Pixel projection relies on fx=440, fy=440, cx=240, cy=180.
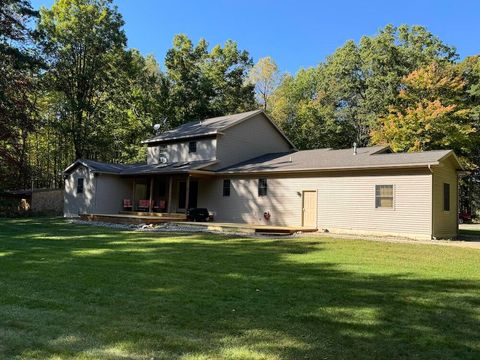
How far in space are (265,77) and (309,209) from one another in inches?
1169

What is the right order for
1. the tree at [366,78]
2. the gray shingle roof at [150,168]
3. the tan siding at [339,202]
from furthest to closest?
the tree at [366,78] → the gray shingle roof at [150,168] → the tan siding at [339,202]

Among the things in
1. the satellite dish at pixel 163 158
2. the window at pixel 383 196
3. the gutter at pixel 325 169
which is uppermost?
the satellite dish at pixel 163 158

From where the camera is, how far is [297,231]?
1703 cm

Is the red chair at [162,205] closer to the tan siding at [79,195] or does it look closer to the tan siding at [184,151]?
the tan siding at [184,151]

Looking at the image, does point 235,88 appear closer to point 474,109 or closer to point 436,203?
point 474,109

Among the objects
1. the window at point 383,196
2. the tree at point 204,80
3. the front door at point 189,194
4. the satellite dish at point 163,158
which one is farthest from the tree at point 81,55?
the window at point 383,196

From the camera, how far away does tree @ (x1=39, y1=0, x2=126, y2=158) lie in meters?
34.0

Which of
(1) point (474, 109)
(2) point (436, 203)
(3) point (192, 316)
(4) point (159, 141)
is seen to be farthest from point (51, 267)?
(1) point (474, 109)

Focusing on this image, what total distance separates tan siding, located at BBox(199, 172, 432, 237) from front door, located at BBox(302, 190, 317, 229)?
196 millimetres

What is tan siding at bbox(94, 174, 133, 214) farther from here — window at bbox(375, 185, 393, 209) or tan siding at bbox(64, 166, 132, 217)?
window at bbox(375, 185, 393, 209)

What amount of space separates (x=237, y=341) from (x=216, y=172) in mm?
18196

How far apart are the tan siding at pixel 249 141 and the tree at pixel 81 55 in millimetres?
15928

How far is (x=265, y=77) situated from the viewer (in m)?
46.0

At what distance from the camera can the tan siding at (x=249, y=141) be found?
2414 cm
